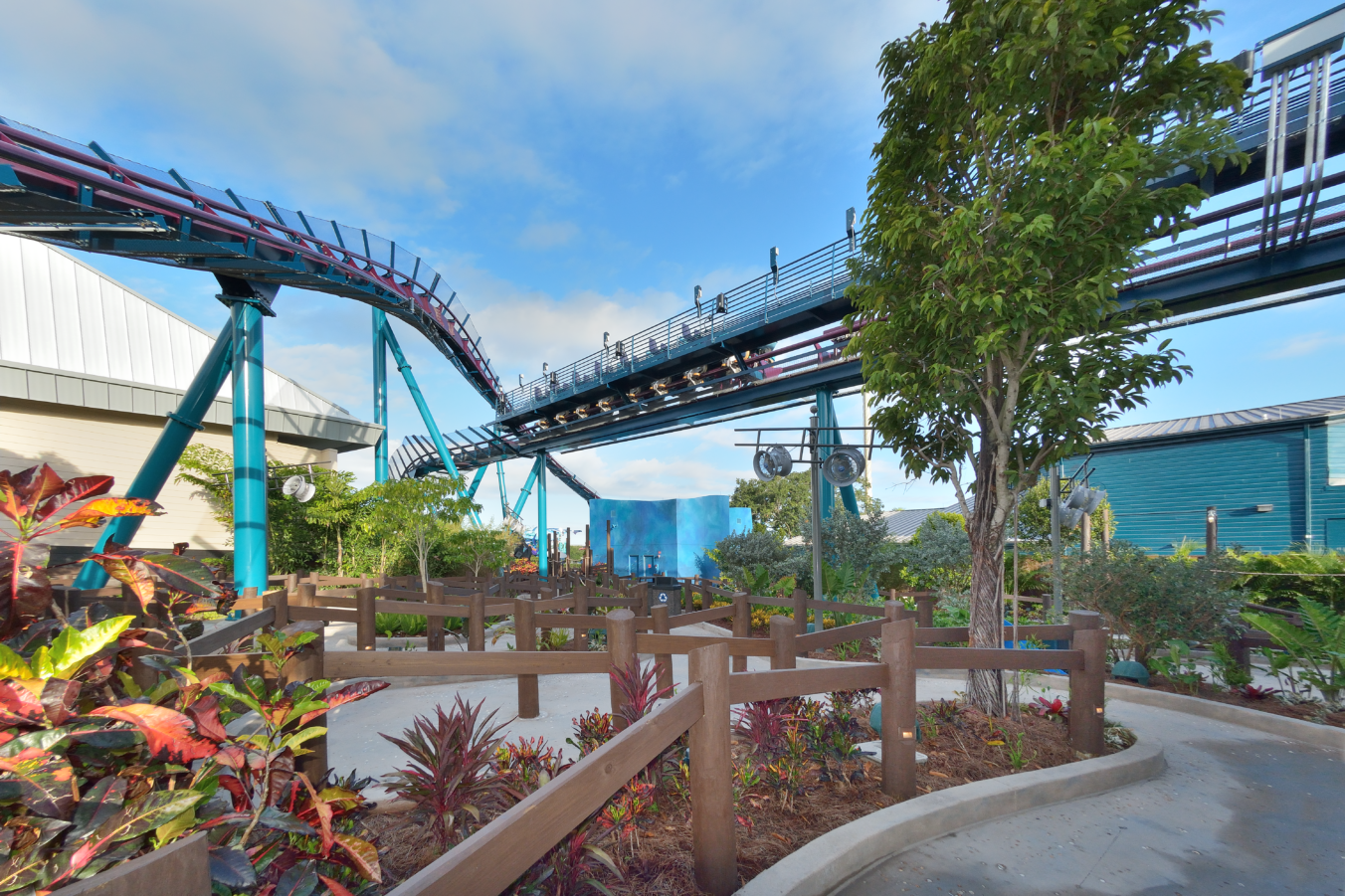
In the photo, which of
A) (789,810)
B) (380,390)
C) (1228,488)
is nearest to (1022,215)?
(789,810)

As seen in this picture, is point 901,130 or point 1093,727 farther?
point 901,130

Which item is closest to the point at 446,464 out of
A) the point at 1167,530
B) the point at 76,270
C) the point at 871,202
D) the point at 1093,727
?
the point at 76,270

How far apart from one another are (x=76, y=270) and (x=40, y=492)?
1977cm

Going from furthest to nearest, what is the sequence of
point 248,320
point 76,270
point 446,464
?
point 446,464 < point 76,270 < point 248,320

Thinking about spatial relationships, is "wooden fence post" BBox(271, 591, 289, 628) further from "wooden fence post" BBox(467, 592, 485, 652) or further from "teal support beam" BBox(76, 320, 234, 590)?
"teal support beam" BBox(76, 320, 234, 590)

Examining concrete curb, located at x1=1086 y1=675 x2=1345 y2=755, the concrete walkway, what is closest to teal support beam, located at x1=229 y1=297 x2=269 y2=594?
the concrete walkway

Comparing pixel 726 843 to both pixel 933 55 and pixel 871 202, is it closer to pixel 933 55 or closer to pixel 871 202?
pixel 871 202

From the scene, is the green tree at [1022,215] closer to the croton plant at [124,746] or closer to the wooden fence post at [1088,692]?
the wooden fence post at [1088,692]

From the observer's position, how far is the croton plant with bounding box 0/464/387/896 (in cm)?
138

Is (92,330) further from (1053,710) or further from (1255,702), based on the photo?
(1255,702)

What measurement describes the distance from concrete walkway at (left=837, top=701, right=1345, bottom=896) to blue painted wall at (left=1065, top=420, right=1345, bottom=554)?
588 inches

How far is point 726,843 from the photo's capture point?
266 cm

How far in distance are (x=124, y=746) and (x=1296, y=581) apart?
17.8 m

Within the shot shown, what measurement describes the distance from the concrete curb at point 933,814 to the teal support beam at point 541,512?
72.7 feet
